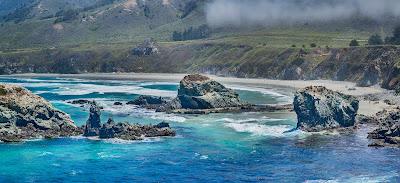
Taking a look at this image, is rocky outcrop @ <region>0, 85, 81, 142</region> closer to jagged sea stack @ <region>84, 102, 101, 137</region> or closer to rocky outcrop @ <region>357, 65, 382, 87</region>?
jagged sea stack @ <region>84, 102, 101, 137</region>

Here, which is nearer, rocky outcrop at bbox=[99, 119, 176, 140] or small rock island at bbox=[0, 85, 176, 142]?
small rock island at bbox=[0, 85, 176, 142]

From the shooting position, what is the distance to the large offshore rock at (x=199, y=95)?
135625 millimetres

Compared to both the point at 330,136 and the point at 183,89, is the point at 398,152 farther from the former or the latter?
the point at 183,89

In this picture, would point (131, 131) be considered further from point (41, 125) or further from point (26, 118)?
point (26, 118)

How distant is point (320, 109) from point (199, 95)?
36404 millimetres

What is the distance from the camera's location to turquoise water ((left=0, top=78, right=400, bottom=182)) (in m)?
77.7

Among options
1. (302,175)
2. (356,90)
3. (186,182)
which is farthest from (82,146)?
(356,90)

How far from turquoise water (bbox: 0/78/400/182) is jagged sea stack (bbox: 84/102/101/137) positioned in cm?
316

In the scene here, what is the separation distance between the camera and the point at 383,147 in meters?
93.1

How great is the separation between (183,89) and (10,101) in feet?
138

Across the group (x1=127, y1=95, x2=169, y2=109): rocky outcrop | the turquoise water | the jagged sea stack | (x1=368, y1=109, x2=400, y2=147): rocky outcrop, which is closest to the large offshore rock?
(x1=127, y1=95, x2=169, y2=109): rocky outcrop

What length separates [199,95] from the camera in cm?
13650

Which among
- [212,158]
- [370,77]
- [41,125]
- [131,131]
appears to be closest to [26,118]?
[41,125]

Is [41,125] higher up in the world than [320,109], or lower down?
lower down
